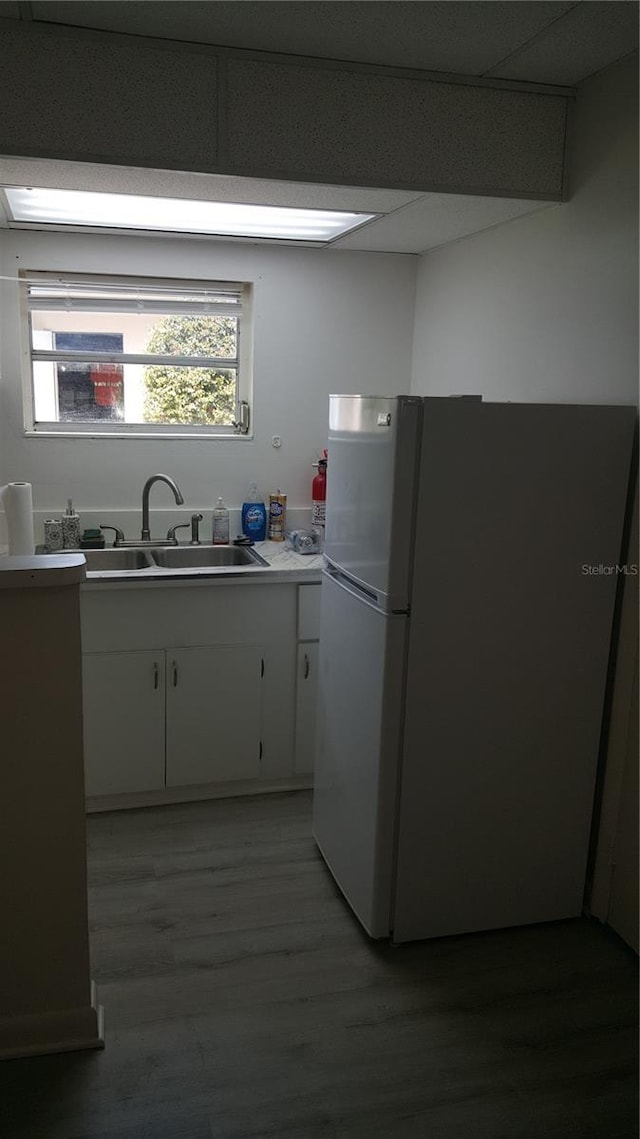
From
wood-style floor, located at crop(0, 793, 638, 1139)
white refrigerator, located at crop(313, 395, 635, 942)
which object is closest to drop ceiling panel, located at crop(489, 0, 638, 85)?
white refrigerator, located at crop(313, 395, 635, 942)

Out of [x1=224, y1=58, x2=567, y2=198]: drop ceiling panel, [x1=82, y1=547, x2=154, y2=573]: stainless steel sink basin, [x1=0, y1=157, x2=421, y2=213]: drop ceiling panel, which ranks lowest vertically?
[x1=82, y1=547, x2=154, y2=573]: stainless steel sink basin

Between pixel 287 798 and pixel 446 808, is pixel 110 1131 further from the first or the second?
pixel 287 798

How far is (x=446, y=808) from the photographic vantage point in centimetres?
239

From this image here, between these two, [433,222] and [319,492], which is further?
[319,492]

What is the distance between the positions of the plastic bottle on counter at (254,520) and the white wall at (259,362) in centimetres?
8

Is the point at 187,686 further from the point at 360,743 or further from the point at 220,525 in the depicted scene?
the point at 360,743

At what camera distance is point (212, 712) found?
125 inches

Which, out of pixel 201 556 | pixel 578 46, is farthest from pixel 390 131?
pixel 201 556

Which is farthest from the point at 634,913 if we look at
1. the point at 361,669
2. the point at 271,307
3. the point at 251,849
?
the point at 271,307

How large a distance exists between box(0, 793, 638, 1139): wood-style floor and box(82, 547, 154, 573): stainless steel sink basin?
120 centimetres

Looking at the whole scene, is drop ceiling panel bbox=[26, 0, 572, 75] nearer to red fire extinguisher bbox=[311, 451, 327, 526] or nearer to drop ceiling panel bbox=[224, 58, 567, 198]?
drop ceiling panel bbox=[224, 58, 567, 198]

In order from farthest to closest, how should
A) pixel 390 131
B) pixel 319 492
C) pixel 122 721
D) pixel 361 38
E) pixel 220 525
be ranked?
pixel 319 492 → pixel 220 525 → pixel 122 721 → pixel 390 131 → pixel 361 38

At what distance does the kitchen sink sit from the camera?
3.52m

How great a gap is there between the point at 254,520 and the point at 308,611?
2.08 feet
